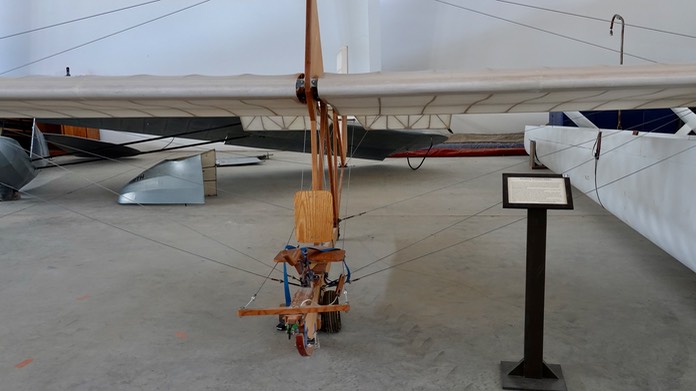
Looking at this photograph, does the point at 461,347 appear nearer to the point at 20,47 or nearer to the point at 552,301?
the point at 552,301

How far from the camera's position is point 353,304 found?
3855mm

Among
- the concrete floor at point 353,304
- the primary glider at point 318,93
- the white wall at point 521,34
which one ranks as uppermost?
the white wall at point 521,34

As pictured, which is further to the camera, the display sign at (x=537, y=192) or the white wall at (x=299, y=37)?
the white wall at (x=299, y=37)

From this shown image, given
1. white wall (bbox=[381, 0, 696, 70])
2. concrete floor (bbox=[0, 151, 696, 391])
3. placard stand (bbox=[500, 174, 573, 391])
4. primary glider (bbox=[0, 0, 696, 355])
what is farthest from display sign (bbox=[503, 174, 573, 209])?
white wall (bbox=[381, 0, 696, 70])

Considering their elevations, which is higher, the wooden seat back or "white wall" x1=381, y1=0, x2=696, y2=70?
"white wall" x1=381, y1=0, x2=696, y2=70

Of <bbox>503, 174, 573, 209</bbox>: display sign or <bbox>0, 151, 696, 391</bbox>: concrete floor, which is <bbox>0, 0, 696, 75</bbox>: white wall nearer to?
<bbox>0, 151, 696, 391</bbox>: concrete floor

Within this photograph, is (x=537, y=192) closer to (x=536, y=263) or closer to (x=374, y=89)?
(x=536, y=263)

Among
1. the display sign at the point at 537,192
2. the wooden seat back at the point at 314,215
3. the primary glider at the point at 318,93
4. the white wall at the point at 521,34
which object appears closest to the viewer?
the display sign at the point at 537,192

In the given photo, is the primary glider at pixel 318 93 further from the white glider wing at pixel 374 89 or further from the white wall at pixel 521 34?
the white wall at pixel 521 34

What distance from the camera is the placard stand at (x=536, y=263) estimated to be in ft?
8.74

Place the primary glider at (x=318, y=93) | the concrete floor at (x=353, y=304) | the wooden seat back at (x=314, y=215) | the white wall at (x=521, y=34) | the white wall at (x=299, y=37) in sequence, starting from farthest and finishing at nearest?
1. the white wall at (x=299, y=37)
2. the white wall at (x=521, y=34)
3. the wooden seat back at (x=314, y=215)
4. the primary glider at (x=318, y=93)
5. the concrete floor at (x=353, y=304)

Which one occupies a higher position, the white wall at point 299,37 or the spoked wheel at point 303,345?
the white wall at point 299,37

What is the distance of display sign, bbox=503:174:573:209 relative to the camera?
8.70 ft

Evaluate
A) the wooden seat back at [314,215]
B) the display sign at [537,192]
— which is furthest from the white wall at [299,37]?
the display sign at [537,192]
